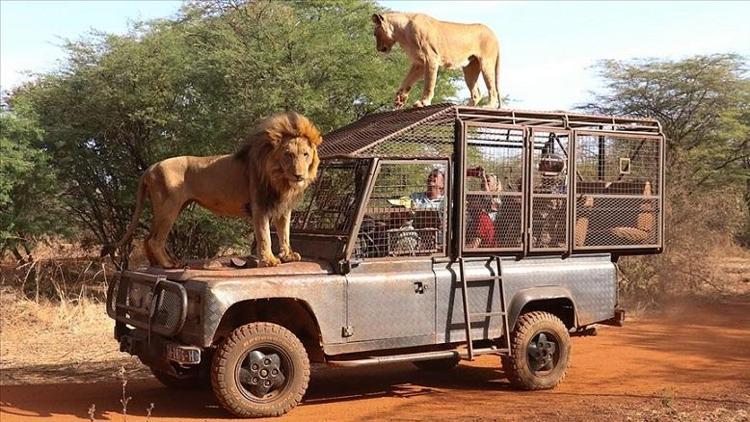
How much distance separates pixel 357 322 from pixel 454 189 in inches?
52.9

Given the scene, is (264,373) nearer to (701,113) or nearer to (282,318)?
(282,318)

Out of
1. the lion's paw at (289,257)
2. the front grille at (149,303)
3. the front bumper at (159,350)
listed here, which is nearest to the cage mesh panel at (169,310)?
the front grille at (149,303)

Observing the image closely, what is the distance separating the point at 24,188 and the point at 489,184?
9.44m

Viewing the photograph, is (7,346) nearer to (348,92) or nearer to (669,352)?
(348,92)

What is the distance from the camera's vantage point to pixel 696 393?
691 cm

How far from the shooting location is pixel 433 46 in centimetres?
739

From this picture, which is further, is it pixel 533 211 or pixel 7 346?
pixel 7 346

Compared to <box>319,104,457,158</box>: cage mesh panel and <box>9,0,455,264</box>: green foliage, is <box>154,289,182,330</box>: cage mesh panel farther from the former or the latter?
<box>9,0,455,264</box>: green foliage

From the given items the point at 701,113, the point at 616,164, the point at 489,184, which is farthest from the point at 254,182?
the point at 701,113

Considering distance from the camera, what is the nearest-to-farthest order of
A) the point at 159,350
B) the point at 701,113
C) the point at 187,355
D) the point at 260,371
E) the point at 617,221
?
the point at 187,355 → the point at 260,371 → the point at 159,350 → the point at 617,221 → the point at 701,113

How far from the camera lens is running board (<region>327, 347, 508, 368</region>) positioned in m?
6.17

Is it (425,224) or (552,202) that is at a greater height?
(552,202)

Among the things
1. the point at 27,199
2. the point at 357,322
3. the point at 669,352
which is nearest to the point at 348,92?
the point at 27,199

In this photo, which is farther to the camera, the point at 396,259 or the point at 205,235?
the point at 205,235
